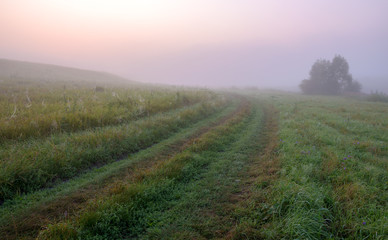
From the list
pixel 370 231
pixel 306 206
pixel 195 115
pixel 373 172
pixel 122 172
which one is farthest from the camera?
pixel 195 115

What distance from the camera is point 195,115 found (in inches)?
494

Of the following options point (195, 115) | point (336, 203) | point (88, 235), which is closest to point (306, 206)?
point (336, 203)

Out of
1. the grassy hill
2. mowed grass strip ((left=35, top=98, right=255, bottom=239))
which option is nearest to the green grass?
mowed grass strip ((left=35, top=98, right=255, bottom=239))

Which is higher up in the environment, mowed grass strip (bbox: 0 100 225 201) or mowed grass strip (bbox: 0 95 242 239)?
mowed grass strip (bbox: 0 100 225 201)

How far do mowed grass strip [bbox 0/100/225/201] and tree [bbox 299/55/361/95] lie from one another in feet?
196

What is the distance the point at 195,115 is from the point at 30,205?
9549 millimetres

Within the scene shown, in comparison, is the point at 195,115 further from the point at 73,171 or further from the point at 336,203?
the point at 336,203

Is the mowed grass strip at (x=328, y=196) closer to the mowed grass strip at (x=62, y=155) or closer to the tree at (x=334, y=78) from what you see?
the mowed grass strip at (x=62, y=155)

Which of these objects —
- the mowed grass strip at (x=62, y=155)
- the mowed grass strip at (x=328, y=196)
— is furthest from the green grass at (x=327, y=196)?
the mowed grass strip at (x=62, y=155)

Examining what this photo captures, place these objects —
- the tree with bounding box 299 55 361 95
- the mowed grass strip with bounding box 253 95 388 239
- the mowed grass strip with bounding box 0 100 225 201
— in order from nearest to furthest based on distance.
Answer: the mowed grass strip with bounding box 253 95 388 239, the mowed grass strip with bounding box 0 100 225 201, the tree with bounding box 299 55 361 95

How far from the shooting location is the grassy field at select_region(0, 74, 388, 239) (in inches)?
133

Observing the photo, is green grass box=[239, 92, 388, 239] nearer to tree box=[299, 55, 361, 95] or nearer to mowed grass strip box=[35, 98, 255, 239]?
mowed grass strip box=[35, 98, 255, 239]

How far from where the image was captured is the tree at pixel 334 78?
170 feet

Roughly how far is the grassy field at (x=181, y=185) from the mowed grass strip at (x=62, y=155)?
0.03 metres
